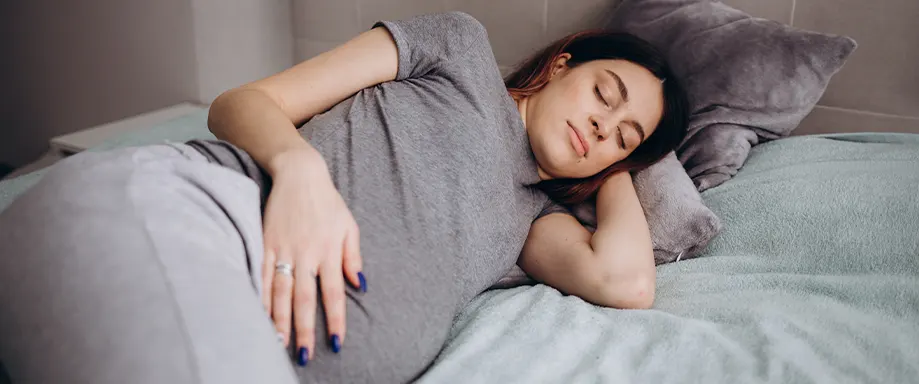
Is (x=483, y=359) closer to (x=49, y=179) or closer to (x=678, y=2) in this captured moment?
(x=49, y=179)

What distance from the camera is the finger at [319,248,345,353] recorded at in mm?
686

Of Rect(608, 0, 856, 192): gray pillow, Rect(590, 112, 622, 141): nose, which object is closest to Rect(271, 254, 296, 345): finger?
Rect(590, 112, 622, 141): nose

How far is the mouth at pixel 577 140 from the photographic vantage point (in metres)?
1.06

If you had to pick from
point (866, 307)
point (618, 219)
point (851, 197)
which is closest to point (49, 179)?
point (618, 219)

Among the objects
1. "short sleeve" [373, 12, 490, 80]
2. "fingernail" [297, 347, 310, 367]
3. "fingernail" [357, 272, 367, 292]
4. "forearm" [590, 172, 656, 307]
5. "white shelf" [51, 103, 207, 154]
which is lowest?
"white shelf" [51, 103, 207, 154]

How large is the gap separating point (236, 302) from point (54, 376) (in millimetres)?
140

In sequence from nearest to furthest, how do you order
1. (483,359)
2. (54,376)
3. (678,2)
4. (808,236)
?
(54,376) < (483,359) < (808,236) < (678,2)

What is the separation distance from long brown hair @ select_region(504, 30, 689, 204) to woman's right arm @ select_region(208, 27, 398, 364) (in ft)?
1.18

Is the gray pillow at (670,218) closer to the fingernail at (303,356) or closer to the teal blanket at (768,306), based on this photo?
the teal blanket at (768,306)

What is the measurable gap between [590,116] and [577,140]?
4 cm

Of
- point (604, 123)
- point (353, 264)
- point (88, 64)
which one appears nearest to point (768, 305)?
point (604, 123)

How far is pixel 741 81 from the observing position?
1306 millimetres

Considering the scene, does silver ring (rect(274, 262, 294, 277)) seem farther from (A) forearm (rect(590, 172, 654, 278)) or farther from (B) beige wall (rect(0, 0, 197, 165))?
(B) beige wall (rect(0, 0, 197, 165))

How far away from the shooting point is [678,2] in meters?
1.45
